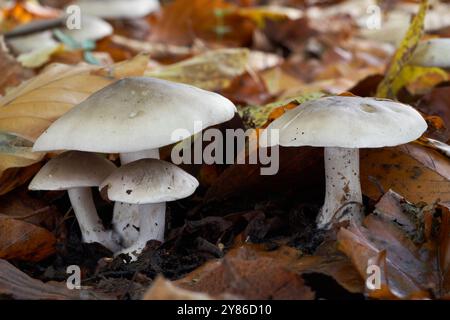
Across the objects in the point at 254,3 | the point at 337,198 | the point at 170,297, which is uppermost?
the point at 170,297

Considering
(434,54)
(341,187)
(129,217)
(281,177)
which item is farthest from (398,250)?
(434,54)

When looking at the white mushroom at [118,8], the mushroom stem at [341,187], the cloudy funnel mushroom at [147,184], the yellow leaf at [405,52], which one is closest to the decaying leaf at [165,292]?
the cloudy funnel mushroom at [147,184]

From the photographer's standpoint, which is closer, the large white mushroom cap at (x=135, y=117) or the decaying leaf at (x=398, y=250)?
the decaying leaf at (x=398, y=250)

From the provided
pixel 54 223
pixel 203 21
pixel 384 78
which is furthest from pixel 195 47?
pixel 54 223

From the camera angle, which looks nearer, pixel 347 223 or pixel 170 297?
pixel 170 297

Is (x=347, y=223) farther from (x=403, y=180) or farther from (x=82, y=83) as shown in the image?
(x=82, y=83)

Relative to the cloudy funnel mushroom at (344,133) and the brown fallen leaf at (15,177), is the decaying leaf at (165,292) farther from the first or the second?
the brown fallen leaf at (15,177)
